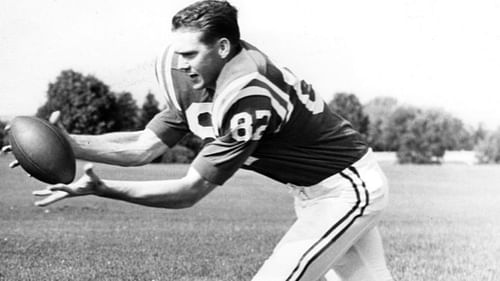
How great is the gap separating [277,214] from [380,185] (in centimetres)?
970

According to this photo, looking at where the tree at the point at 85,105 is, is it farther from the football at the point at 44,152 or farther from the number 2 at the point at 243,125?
the number 2 at the point at 243,125

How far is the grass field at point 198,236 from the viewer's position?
21.4ft

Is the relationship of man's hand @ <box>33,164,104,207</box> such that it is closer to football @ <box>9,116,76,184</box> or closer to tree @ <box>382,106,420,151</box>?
football @ <box>9,116,76,184</box>

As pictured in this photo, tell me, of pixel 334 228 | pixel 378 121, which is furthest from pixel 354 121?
pixel 334 228

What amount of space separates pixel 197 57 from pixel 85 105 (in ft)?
45.5

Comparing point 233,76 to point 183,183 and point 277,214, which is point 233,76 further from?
point 277,214

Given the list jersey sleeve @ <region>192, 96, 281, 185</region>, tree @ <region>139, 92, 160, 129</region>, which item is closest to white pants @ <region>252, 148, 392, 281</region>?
jersey sleeve @ <region>192, 96, 281, 185</region>

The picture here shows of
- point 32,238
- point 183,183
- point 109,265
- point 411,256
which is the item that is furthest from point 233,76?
point 32,238

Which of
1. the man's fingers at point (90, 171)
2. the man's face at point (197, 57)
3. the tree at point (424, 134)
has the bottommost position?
the tree at point (424, 134)

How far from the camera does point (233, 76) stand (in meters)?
3.28

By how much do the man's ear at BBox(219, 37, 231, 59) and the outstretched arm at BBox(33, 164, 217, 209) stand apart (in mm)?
479

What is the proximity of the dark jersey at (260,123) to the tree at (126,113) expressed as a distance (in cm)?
1334

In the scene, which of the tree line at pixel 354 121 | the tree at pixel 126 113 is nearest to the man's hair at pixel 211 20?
the tree line at pixel 354 121

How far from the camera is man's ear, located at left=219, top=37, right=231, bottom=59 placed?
335 centimetres
